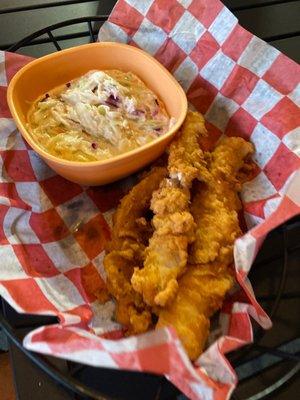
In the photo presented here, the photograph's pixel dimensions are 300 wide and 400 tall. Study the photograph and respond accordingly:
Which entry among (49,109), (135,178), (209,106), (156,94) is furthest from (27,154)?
(209,106)

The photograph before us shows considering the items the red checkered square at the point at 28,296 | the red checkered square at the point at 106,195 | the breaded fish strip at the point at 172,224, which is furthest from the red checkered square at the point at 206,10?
the red checkered square at the point at 28,296

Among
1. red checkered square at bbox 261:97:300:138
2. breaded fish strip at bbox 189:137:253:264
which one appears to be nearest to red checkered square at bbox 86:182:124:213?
breaded fish strip at bbox 189:137:253:264

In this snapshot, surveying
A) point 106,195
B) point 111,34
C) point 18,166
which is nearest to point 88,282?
point 106,195

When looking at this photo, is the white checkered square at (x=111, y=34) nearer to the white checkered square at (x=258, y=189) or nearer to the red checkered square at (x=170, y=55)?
the red checkered square at (x=170, y=55)

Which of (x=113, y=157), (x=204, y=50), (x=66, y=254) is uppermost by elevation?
(x=204, y=50)

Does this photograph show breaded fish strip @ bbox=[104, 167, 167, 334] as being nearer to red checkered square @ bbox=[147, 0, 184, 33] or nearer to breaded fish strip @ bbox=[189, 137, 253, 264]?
breaded fish strip @ bbox=[189, 137, 253, 264]

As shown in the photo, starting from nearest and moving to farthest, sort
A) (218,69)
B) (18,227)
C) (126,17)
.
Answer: (18,227), (218,69), (126,17)

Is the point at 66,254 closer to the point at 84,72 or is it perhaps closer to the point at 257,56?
the point at 84,72
